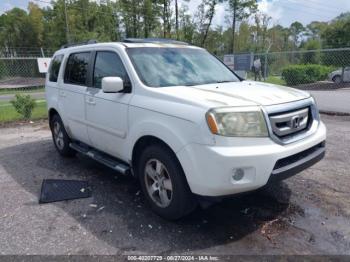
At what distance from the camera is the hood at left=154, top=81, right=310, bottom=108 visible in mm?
3170

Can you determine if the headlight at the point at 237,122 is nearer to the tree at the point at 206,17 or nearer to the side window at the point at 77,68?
the side window at the point at 77,68

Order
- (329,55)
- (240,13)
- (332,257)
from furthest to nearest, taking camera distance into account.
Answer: (240,13) < (329,55) < (332,257)

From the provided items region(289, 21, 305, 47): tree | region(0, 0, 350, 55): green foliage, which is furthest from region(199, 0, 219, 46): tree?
region(289, 21, 305, 47): tree

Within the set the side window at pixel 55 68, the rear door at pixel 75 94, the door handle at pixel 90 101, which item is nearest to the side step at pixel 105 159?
the rear door at pixel 75 94

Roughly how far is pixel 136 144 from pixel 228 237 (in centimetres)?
139

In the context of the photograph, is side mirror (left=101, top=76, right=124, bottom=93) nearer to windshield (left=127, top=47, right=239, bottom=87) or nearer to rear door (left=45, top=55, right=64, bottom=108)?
windshield (left=127, top=47, right=239, bottom=87)

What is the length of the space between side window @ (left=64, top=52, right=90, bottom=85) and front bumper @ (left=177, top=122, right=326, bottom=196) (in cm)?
248

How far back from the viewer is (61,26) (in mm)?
40312

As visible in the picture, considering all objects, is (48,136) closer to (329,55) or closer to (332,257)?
(332,257)

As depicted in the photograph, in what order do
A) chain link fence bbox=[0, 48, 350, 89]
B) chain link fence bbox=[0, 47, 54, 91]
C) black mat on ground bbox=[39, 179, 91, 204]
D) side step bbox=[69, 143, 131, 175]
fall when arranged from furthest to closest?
chain link fence bbox=[0, 47, 54, 91], chain link fence bbox=[0, 48, 350, 89], black mat on ground bbox=[39, 179, 91, 204], side step bbox=[69, 143, 131, 175]

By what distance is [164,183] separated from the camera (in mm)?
3572

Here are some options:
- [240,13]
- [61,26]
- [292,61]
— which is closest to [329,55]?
[292,61]

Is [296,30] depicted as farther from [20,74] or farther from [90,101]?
[90,101]

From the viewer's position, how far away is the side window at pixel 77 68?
4.93 metres
